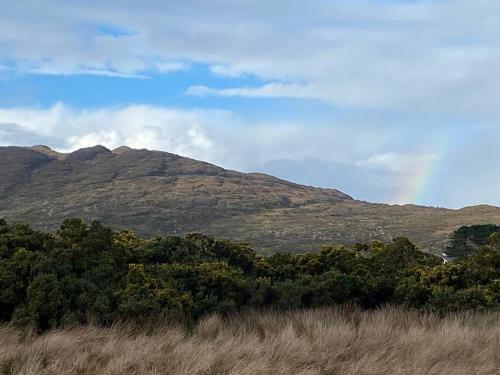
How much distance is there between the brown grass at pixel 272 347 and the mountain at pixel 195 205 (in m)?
45.9

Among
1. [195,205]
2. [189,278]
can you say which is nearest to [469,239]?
[189,278]

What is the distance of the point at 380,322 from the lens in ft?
25.6

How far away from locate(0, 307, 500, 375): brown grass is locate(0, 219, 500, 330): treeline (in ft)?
2.27

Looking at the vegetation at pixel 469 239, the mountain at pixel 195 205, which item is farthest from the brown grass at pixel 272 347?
the mountain at pixel 195 205

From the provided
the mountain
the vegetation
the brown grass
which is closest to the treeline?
the brown grass

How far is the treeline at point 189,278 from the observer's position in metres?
7.61

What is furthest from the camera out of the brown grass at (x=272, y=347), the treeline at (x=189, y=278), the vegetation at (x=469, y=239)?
Answer: the vegetation at (x=469, y=239)

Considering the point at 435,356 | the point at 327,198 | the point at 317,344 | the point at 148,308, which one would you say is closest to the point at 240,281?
the point at 148,308

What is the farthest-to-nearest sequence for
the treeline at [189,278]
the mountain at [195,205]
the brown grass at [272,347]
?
the mountain at [195,205] → the treeline at [189,278] → the brown grass at [272,347]

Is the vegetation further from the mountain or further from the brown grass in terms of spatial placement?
the mountain

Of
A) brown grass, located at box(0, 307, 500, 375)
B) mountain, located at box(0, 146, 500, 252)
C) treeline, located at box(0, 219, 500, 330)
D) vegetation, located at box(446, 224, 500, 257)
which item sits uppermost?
mountain, located at box(0, 146, 500, 252)

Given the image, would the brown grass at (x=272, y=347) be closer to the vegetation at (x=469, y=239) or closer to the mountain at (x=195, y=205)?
the vegetation at (x=469, y=239)

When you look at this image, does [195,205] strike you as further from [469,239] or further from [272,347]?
[272,347]

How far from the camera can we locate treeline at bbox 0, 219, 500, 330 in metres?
7.61
